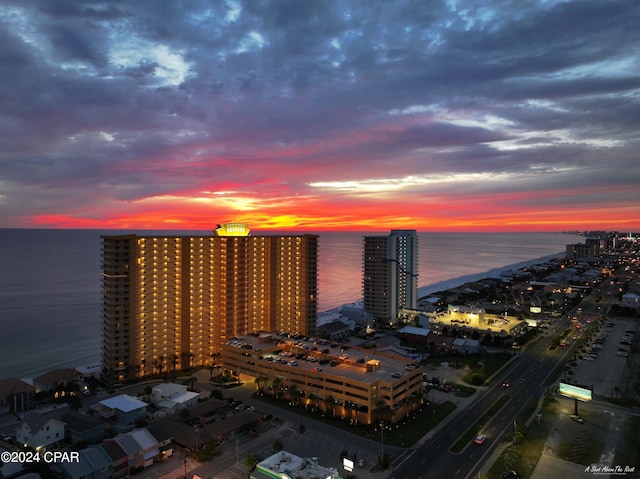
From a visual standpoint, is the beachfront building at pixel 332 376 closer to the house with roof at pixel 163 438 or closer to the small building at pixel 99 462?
the house with roof at pixel 163 438

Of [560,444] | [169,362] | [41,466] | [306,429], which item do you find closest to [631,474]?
[560,444]

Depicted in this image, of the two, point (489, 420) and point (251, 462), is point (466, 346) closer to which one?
point (489, 420)

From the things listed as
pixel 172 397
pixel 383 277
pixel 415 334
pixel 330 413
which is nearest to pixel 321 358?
pixel 330 413

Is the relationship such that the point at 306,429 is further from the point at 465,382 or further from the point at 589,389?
the point at 589,389

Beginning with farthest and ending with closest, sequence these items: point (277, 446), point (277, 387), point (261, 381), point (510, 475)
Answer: point (261, 381) → point (277, 387) → point (277, 446) → point (510, 475)

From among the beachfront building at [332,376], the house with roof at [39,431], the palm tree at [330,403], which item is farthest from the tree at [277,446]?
the house with roof at [39,431]

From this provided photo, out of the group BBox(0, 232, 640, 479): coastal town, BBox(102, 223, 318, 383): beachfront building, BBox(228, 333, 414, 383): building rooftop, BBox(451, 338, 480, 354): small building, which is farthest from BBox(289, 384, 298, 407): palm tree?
BBox(451, 338, 480, 354): small building
